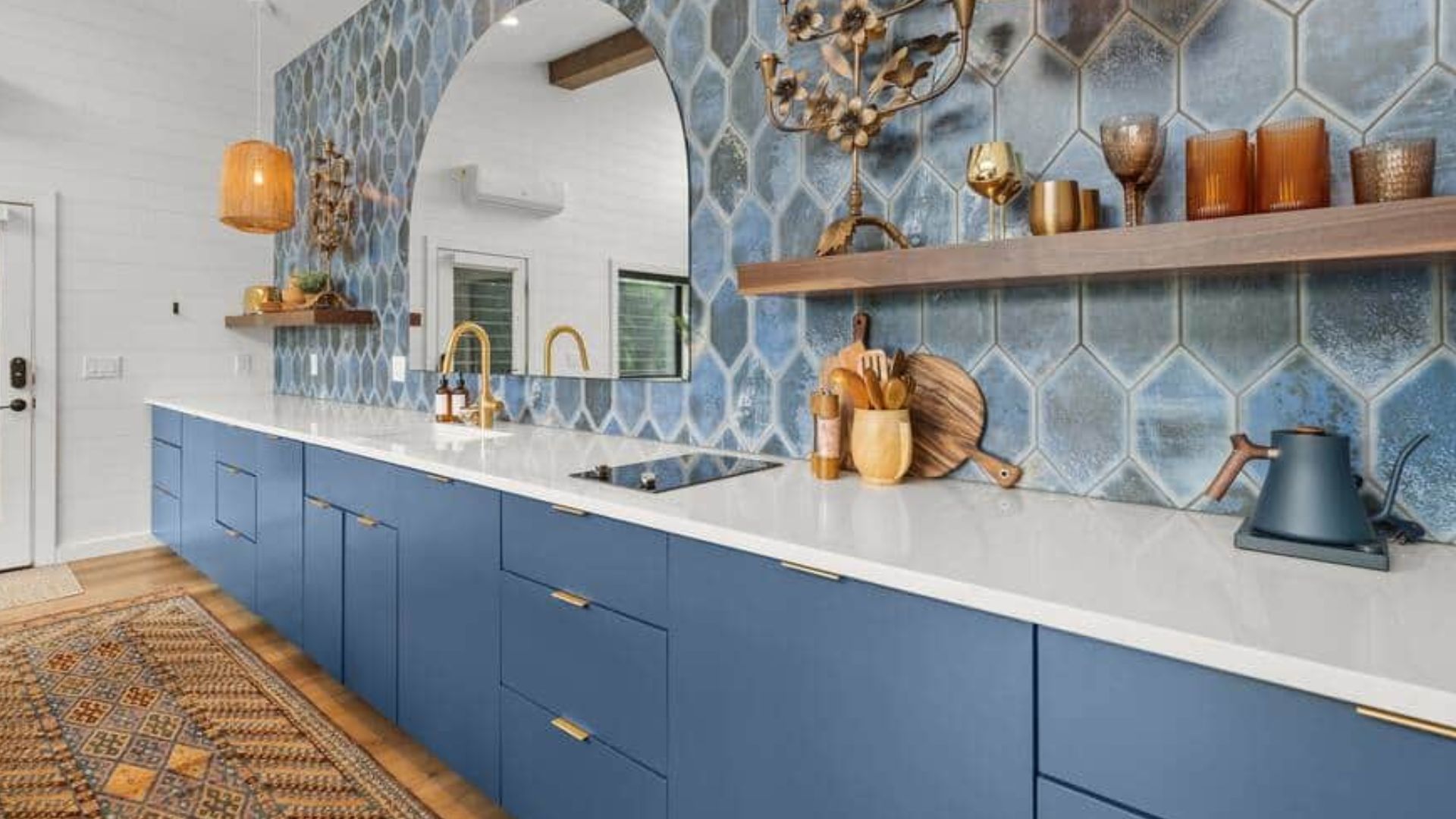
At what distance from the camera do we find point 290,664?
105 inches

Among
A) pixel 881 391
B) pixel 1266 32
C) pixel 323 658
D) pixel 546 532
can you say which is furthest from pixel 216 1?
pixel 1266 32

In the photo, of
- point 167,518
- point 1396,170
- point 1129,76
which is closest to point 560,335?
point 1129,76

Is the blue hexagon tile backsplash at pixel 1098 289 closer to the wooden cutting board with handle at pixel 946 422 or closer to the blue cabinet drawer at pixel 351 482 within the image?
the wooden cutting board with handle at pixel 946 422

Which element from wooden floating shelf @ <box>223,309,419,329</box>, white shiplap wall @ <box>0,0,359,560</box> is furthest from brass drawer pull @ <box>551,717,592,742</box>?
white shiplap wall @ <box>0,0,359,560</box>

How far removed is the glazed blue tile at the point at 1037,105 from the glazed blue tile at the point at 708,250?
771mm

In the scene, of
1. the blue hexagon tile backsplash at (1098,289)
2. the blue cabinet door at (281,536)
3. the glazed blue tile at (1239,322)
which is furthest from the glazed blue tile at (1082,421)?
the blue cabinet door at (281,536)

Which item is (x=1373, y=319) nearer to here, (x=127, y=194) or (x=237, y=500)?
(x=237, y=500)

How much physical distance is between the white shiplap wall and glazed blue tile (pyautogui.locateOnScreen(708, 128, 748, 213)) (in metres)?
2.63

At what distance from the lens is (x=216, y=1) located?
370cm

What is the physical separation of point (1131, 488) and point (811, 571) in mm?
680

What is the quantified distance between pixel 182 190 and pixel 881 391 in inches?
173

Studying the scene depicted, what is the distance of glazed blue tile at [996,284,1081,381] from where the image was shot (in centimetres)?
146

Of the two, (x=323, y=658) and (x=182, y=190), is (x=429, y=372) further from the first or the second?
(x=182, y=190)

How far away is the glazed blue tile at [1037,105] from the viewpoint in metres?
1.45
